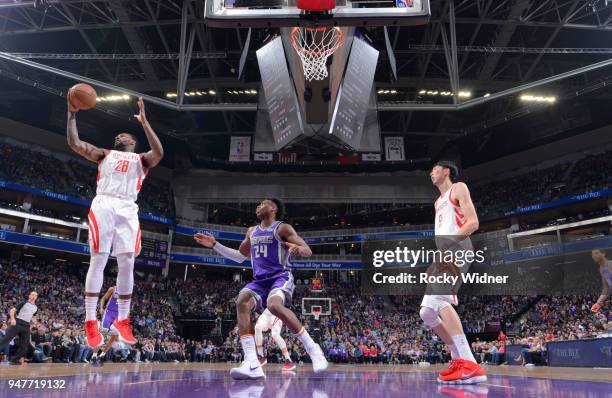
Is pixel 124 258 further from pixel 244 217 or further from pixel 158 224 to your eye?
pixel 244 217

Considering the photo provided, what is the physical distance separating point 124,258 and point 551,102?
26019 millimetres

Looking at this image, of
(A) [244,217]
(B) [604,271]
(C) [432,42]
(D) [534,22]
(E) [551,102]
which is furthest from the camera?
(A) [244,217]

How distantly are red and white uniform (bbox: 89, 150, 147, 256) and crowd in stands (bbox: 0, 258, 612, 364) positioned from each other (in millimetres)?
9719

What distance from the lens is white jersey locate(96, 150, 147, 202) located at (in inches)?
158

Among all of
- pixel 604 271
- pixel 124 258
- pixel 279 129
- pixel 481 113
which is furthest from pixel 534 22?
pixel 124 258

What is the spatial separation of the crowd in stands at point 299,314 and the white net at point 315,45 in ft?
33.9

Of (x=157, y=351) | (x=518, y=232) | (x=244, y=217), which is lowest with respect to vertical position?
(x=157, y=351)

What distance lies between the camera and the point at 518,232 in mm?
28234

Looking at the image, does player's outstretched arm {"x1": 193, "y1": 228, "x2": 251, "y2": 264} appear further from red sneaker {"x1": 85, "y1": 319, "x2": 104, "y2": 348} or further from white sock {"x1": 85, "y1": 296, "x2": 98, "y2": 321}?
red sneaker {"x1": 85, "y1": 319, "x2": 104, "y2": 348}

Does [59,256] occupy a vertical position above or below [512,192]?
below

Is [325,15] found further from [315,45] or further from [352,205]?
[352,205]

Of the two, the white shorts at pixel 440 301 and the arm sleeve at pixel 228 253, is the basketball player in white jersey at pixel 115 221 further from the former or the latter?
the white shorts at pixel 440 301

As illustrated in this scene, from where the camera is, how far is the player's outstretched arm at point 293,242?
4.27 m

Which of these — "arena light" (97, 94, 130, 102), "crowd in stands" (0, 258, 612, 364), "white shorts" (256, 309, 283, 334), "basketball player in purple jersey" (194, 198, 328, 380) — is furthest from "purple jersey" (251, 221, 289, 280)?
"arena light" (97, 94, 130, 102)
